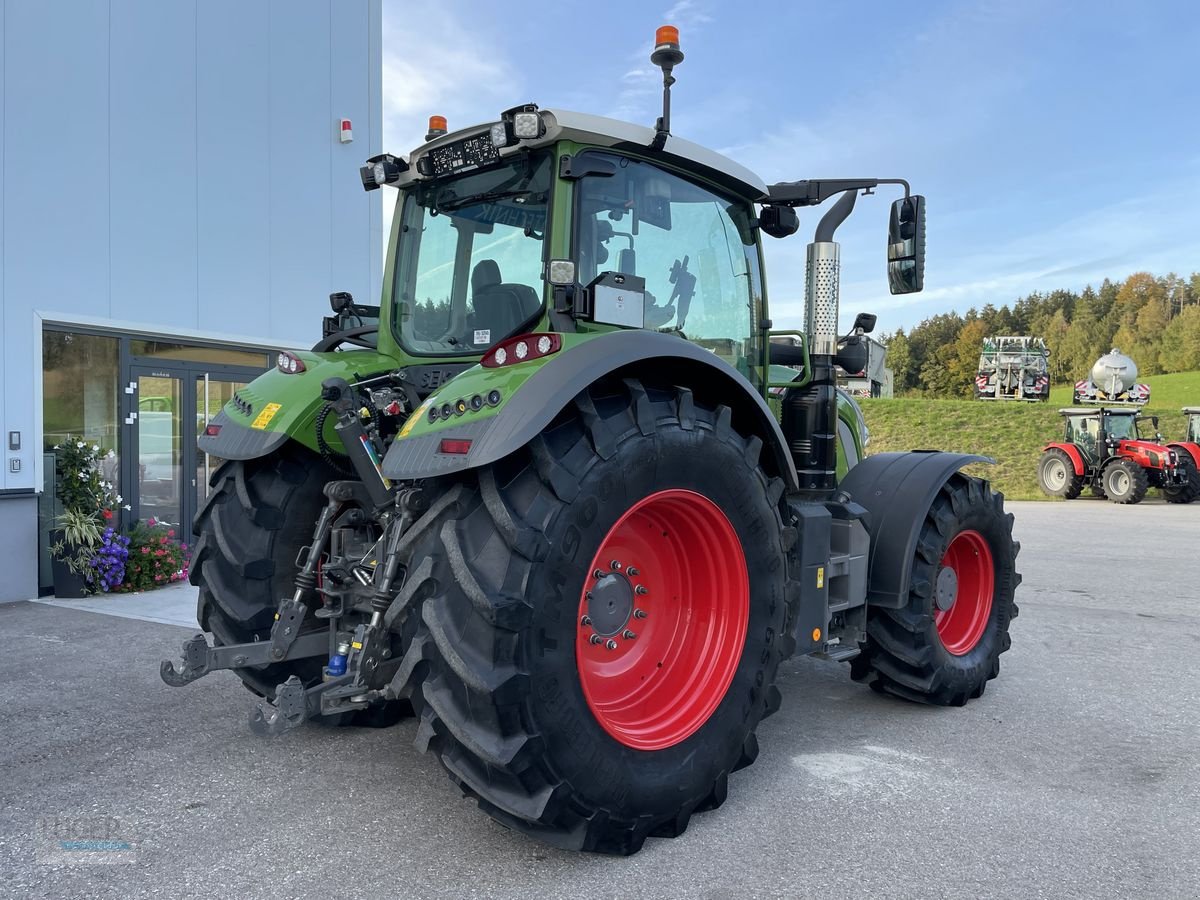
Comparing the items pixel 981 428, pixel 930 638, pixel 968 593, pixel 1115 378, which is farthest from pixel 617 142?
pixel 1115 378

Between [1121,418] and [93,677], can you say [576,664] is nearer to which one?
[93,677]

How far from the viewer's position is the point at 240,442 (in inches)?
137

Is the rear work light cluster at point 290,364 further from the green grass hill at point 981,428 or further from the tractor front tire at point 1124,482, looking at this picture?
the green grass hill at point 981,428

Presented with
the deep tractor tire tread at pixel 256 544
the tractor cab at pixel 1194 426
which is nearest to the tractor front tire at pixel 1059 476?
the tractor cab at pixel 1194 426

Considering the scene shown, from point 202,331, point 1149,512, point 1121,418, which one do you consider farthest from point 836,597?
point 1121,418

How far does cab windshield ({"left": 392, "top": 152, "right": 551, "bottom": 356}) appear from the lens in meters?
3.26

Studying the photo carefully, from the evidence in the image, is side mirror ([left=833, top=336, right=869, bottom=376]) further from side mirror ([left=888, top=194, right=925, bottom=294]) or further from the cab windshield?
the cab windshield

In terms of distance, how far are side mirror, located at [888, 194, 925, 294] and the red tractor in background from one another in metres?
17.8

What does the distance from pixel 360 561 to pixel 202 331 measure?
595 centimetres

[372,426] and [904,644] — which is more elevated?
[372,426]

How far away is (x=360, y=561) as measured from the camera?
3.21 m

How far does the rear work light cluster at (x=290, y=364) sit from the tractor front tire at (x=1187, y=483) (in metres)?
20.1

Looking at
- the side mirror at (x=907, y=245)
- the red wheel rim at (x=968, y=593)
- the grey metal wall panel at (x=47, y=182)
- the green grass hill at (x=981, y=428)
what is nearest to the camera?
the side mirror at (x=907, y=245)

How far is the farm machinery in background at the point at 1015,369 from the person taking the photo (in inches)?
1372
